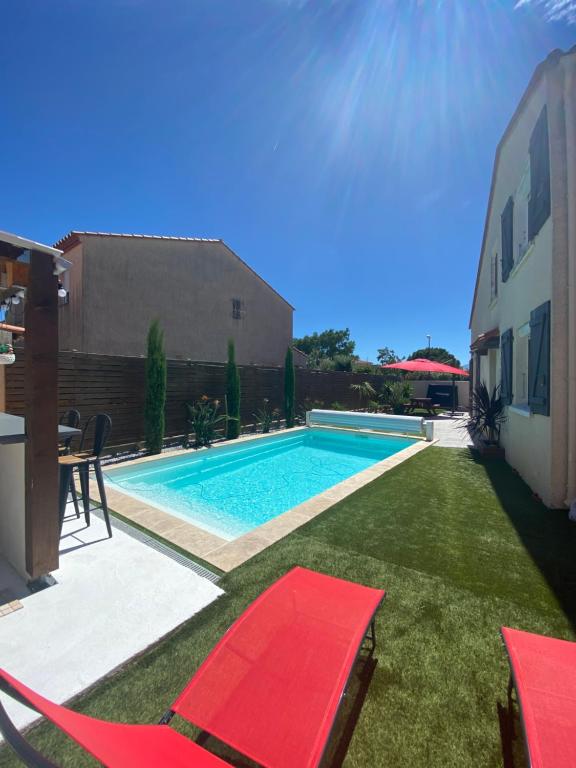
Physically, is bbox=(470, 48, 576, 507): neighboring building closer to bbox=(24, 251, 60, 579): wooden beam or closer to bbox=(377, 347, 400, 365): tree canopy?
bbox=(24, 251, 60, 579): wooden beam

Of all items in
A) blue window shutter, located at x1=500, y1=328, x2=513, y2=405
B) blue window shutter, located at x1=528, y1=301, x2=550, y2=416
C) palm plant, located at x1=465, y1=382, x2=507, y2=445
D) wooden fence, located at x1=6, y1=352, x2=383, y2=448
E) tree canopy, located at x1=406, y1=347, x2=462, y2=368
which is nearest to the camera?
blue window shutter, located at x1=528, y1=301, x2=550, y2=416

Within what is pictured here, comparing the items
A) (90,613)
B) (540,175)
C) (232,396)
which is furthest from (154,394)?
(540,175)

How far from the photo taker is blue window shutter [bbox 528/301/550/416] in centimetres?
593

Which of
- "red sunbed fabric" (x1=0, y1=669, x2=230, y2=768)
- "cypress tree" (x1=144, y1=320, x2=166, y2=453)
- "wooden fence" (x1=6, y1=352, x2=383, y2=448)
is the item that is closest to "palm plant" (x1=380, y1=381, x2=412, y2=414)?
"wooden fence" (x1=6, y1=352, x2=383, y2=448)

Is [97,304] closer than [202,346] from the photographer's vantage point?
Yes

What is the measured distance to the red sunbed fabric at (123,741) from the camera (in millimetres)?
1010

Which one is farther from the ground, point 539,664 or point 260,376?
point 260,376

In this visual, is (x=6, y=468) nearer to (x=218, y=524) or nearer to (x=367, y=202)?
(x=218, y=524)

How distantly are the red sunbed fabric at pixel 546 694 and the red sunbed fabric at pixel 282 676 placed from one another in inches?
33.2

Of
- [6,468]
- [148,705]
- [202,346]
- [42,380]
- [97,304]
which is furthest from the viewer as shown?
[202,346]

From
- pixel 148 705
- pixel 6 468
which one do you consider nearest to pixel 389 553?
pixel 148 705

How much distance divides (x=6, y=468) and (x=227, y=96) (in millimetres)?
10195

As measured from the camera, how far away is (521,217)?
859cm

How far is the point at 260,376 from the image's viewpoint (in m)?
15.4
